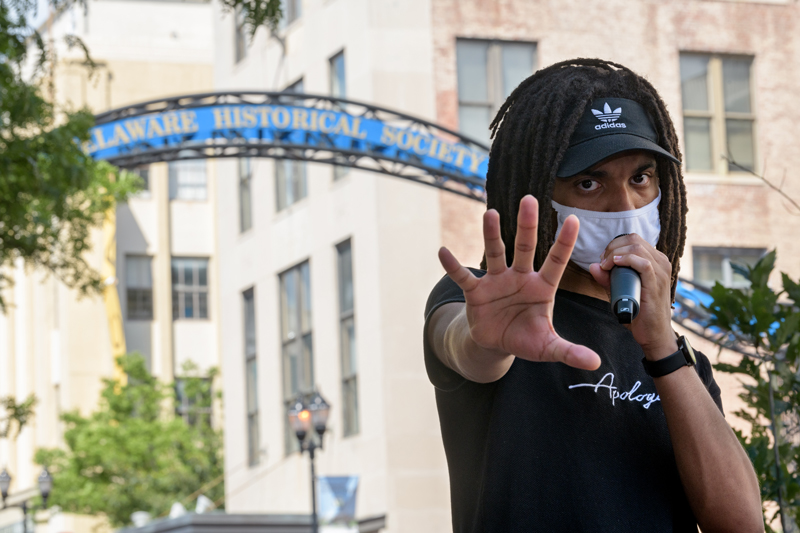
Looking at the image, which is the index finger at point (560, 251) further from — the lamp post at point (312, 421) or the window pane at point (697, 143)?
the window pane at point (697, 143)

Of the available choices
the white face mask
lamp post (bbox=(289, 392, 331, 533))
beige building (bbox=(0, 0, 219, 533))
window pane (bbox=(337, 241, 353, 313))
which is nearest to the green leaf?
the white face mask

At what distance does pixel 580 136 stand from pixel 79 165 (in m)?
10.2

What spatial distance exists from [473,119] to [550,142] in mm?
21644

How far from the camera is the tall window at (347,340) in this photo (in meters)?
24.7


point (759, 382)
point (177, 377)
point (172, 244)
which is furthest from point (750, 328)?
point (172, 244)

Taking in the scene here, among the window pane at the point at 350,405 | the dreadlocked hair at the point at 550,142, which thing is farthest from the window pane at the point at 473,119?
the dreadlocked hair at the point at 550,142

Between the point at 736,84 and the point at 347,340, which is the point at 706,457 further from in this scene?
the point at 736,84

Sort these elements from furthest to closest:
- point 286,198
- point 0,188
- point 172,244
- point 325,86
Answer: point 172,244 < point 286,198 < point 325,86 < point 0,188

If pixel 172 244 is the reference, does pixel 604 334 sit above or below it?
below

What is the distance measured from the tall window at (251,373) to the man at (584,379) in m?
27.1

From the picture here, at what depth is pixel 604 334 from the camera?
260 centimetres

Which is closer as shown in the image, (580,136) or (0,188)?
(580,136)

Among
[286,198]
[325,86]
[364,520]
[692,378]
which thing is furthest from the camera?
[286,198]

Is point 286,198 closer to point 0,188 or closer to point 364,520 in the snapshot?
point 364,520
